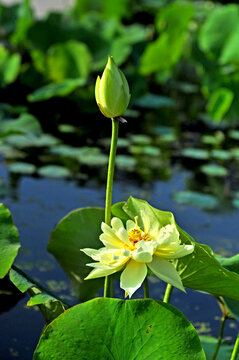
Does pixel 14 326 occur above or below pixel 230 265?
below

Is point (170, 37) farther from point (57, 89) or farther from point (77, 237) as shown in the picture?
point (77, 237)

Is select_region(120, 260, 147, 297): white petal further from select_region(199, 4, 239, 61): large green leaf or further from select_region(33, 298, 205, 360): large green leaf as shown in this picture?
select_region(199, 4, 239, 61): large green leaf

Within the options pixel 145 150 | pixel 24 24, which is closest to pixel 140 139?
pixel 145 150

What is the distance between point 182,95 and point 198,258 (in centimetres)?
320

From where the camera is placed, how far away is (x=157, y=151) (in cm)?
255

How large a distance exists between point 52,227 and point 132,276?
109 centimetres

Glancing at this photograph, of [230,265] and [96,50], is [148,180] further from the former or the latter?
[230,265]

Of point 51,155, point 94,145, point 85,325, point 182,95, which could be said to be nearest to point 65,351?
point 85,325

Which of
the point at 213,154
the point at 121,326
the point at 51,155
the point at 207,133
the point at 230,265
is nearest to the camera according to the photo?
the point at 121,326

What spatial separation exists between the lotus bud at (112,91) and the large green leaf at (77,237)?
283mm

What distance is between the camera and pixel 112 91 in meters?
0.67

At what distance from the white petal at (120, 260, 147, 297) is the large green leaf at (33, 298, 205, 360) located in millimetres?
49

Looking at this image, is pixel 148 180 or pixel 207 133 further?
pixel 207 133

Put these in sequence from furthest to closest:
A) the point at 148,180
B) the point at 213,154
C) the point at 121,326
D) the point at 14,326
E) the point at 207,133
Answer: the point at 207,133 < the point at 213,154 < the point at 148,180 < the point at 14,326 < the point at 121,326
